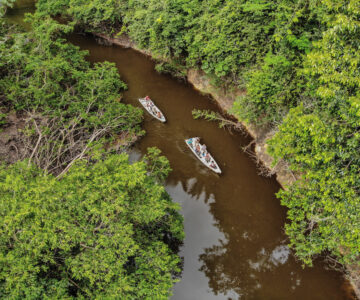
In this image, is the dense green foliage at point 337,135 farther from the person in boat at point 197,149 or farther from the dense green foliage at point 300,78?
the person in boat at point 197,149

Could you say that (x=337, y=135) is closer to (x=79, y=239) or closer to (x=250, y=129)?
(x=250, y=129)

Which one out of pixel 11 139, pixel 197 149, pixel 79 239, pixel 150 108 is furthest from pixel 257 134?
pixel 11 139

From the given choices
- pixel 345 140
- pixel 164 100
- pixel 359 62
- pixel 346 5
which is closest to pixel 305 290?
pixel 345 140

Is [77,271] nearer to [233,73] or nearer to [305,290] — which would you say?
[305,290]

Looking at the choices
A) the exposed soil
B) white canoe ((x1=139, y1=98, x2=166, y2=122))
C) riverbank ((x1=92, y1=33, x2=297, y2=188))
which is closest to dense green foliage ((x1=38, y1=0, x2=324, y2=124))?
riverbank ((x1=92, y1=33, x2=297, y2=188))

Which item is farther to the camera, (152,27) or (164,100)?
(164,100)

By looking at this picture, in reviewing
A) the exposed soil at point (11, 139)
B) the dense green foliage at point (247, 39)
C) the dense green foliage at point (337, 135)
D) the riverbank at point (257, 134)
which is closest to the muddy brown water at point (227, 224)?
the riverbank at point (257, 134)

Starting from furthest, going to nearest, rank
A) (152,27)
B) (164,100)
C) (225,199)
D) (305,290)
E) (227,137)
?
(164,100) < (152,27) < (227,137) < (225,199) < (305,290)
